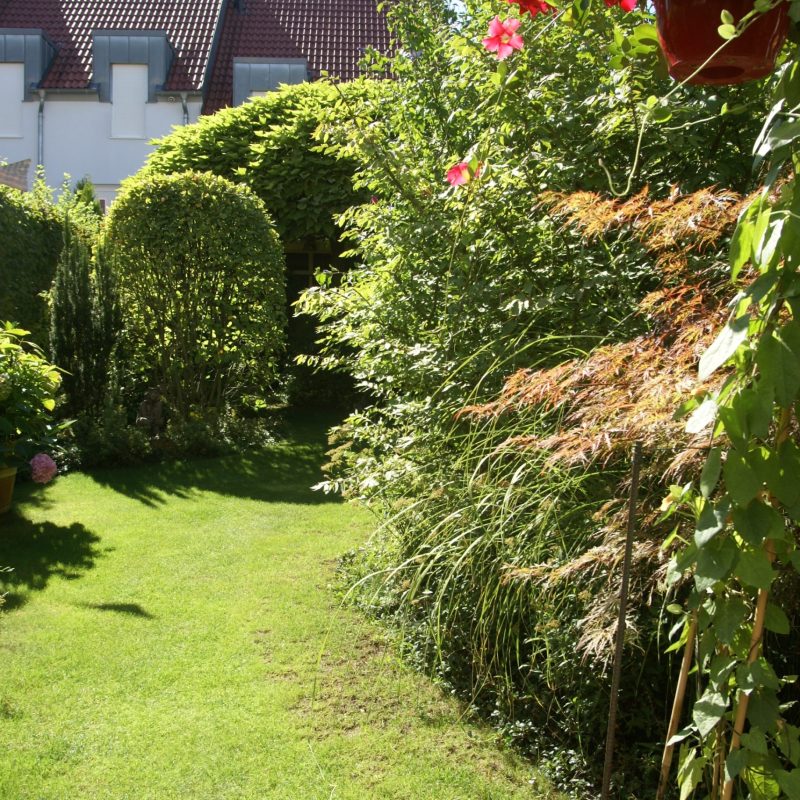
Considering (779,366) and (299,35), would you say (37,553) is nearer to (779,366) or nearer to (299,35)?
(779,366)

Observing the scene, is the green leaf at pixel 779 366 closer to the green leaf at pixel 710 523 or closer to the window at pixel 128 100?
the green leaf at pixel 710 523

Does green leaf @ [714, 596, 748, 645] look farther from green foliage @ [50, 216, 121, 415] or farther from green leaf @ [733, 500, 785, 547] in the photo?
green foliage @ [50, 216, 121, 415]

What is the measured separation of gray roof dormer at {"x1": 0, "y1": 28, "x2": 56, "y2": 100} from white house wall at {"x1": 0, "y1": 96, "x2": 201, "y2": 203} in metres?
0.41

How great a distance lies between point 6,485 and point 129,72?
45.1ft

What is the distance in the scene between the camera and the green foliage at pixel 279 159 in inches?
386

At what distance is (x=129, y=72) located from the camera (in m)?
17.5

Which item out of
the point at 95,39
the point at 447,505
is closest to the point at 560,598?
the point at 447,505

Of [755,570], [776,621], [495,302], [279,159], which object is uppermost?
[279,159]

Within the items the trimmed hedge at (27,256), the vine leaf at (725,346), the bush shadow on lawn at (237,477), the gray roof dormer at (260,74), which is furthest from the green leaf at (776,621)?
the gray roof dormer at (260,74)

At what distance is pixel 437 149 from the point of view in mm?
4316

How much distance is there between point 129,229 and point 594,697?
6.71m

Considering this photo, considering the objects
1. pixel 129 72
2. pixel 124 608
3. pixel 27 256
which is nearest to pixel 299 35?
pixel 129 72

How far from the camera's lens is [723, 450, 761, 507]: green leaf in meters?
1.32

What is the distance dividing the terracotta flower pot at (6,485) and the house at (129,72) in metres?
12.8
